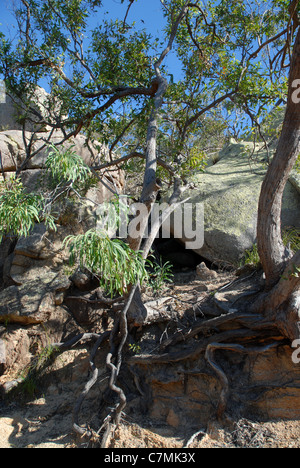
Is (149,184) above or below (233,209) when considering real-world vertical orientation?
above

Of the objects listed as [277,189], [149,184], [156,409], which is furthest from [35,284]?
[277,189]

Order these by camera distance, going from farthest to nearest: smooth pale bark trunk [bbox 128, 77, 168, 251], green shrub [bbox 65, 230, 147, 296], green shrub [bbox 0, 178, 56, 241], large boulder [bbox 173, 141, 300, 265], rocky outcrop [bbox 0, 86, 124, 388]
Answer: large boulder [bbox 173, 141, 300, 265]
rocky outcrop [bbox 0, 86, 124, 388]
smooth pale bark trunk [bbox 128, 77, 168, 251]
green shrub [bbox 0, 178, 56, 241]
green shrub [bbox 65, 230, 147, 296]

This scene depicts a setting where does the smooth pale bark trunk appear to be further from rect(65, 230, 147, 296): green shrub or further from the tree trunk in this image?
the tree trunk

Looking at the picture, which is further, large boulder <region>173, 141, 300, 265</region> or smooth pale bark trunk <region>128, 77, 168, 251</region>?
large boulder <region>173, 141, 300, 265</region>

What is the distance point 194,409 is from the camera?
13.0 feet

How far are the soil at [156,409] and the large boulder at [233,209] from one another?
2.56 ft

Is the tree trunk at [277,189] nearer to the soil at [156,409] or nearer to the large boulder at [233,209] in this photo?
the soil at [156,409]

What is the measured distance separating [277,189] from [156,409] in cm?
267

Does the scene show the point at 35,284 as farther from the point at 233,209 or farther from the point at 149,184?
the point at 233,209

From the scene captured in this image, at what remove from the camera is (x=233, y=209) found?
6238 millimetres

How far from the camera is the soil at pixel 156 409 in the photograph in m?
3.58

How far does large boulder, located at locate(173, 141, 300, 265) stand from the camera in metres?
5.89

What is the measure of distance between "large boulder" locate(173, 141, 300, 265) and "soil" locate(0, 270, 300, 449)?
780mm

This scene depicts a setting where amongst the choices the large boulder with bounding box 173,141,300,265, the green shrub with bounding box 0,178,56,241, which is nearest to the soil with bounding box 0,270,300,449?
the large boulder with bounding box 173,141,300,265
